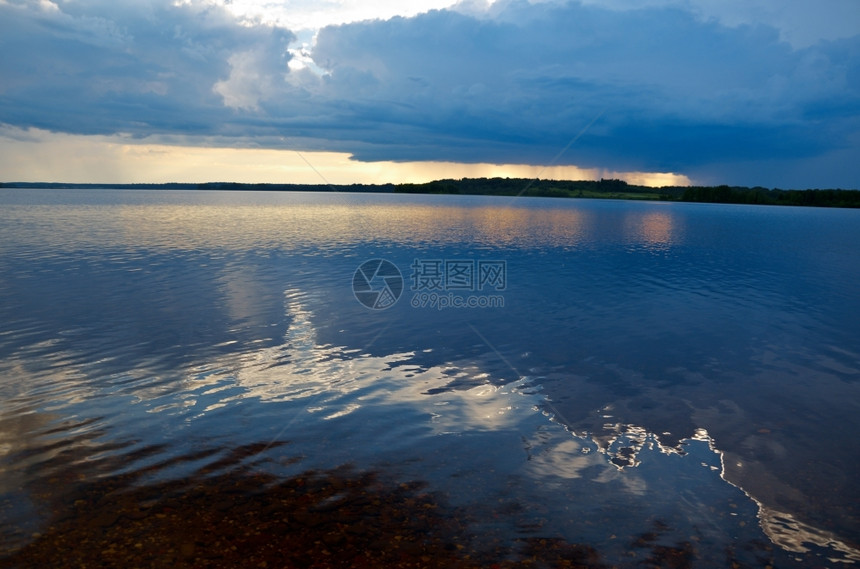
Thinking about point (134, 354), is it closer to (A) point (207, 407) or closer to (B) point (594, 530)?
(A) point (207, 407)

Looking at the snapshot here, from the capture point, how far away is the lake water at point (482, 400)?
1137 cm

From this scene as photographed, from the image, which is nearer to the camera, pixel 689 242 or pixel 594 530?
pixel 594 530

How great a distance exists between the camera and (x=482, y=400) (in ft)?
58.3

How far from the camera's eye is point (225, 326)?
87.1 feet

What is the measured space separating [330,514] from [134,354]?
14.7 metres

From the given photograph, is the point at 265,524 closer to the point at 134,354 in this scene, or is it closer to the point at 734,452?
the point at 734,452

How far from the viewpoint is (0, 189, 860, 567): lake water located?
37.3ft

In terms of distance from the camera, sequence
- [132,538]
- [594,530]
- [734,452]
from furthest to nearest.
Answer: [734,452] < [594,530] < [132,538]

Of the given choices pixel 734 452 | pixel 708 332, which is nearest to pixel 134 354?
pixel 734 452

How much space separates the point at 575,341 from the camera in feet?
83.8

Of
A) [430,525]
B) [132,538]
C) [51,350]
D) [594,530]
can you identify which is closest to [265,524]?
[132,538]

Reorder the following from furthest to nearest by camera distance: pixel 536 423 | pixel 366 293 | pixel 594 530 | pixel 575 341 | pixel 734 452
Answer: pixel 366 293
pixel 575 341
pixel 536 423
pixel 734 452
pixel 594 530

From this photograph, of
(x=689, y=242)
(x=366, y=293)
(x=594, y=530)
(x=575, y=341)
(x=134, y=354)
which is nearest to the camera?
(x=594, y=530)

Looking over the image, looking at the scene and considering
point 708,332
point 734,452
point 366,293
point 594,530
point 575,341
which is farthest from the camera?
point 366,293
